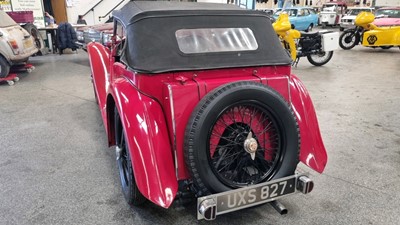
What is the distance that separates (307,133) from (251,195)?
2.35 ft

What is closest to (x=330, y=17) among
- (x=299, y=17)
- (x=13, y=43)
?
(x=299, y=17)

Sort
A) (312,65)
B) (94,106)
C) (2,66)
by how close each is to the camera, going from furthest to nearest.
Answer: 1. (312,65)
2. (2,66)
3. (94,106)

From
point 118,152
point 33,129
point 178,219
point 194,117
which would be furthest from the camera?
point 33,129

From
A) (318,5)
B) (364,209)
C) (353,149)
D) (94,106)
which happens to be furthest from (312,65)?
(318,5)

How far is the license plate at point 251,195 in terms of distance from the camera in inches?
70.1

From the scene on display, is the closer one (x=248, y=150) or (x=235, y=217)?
(x=248, y=150)

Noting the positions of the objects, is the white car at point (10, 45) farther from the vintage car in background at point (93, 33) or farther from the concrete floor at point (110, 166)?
the vintage car in background at point (93, 33)

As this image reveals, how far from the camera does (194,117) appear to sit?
181cm

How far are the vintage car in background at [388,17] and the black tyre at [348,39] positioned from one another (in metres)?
0.87

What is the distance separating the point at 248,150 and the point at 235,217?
57cm

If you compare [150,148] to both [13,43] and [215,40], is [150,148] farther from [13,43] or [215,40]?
[13,43]

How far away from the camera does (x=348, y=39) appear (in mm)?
10727

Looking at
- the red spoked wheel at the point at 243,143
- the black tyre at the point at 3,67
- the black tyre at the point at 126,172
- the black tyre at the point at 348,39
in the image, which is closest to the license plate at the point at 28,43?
the black tyre at the point at 3,67

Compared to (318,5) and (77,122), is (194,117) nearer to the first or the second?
(77,122)
